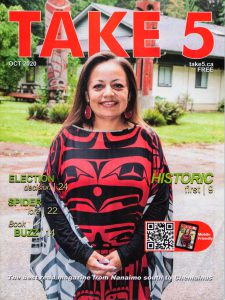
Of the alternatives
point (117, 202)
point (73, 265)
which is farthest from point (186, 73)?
point (73, 265)

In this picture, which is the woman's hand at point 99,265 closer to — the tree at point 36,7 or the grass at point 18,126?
the grass at point 18,126

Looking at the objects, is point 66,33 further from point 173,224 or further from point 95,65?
point 173,224

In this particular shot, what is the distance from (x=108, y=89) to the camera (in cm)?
208

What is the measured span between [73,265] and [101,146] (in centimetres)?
61

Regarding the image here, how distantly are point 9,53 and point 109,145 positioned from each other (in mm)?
Answer: 648

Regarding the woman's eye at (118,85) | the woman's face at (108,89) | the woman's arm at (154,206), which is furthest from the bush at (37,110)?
the woman's arm at (154,206)

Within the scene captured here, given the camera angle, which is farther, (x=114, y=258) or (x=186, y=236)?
(x=186, y=236)

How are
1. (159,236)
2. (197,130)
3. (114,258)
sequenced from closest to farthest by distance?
(114,258), (159,236), (197,130)

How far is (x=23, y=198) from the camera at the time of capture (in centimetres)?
224

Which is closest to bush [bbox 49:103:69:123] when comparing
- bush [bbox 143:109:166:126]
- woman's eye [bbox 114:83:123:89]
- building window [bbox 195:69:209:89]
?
woman's eye [bbox 114:83:123:89]

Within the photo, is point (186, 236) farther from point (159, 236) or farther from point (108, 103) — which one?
point (108, 103)

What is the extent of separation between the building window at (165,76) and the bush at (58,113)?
484 mm

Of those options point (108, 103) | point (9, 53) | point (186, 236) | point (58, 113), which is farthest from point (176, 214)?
point (9, 53)

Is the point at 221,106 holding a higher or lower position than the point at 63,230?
higher
